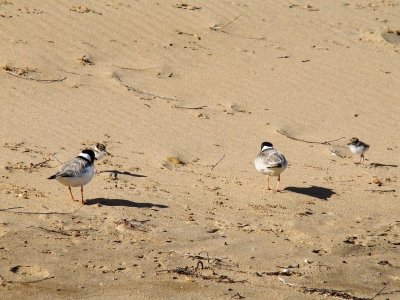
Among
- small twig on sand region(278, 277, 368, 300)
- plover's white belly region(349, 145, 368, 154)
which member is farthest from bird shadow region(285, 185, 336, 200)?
small twig on sand region(278, 277, 368, 300)

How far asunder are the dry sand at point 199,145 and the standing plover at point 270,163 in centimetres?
32

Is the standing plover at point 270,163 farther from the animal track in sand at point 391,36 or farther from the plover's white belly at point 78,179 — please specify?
the animal track in sand at point 391,36

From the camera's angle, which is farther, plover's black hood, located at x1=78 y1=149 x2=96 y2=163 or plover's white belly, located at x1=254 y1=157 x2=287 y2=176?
plover's white belly, located at x1=254 y1=157 x2=287 y2=176

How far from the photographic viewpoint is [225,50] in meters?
16.9

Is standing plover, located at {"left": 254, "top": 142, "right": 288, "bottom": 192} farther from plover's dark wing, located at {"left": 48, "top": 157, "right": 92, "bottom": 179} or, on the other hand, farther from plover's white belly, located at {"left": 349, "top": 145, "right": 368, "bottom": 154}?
plover's dark wing, located at {"left": 48, "top": 157, "right": 92, "bottom": 179}

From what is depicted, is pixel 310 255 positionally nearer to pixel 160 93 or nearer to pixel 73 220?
pixel 73 220

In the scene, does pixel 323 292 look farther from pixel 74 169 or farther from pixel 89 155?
pixel 89 155

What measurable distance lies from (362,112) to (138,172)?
5.57m

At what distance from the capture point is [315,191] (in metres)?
12.0

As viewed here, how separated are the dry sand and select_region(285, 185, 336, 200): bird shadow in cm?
4

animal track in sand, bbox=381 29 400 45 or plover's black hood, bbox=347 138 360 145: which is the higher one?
plover's black hood, bbox=347 138 360 145

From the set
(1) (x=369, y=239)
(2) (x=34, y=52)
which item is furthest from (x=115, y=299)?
(2) (x=34, y=52)

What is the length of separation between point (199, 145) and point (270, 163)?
194cm

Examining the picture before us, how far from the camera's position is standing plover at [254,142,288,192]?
1164 cm
